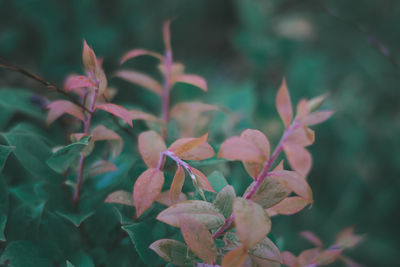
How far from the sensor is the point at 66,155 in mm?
512

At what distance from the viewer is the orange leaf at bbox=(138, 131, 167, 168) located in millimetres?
491

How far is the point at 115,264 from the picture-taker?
59 centimetres

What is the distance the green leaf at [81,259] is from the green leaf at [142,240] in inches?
3.8

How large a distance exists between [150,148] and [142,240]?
0.14 m

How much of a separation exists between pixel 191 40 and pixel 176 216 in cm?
225

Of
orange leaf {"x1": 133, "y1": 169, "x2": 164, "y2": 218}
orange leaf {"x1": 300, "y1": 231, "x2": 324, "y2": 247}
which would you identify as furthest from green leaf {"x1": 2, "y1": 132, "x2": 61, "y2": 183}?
orange leaf {"x1": 300, "y1": 231, "x2": 324, "y2": 247}

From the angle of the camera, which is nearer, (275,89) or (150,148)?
(150,148)

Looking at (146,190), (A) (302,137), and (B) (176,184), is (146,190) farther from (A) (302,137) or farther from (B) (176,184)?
(A) (302,137)

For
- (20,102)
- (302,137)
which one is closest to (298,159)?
(302,137)

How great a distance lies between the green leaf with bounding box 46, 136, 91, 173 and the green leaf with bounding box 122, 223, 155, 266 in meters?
0.13

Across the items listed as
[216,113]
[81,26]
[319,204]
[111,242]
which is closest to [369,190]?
[319,204]

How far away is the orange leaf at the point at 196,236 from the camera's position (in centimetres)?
42

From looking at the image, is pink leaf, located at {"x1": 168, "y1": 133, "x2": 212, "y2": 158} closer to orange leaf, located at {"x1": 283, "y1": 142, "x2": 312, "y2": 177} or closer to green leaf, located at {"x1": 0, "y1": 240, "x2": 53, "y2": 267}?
orange leaf, located at {"x1": 283, "y1": 142, "x2": 312, "y2": 177}

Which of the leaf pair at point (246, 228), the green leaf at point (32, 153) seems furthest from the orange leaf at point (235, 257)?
the green leaf at point (32, 153)
